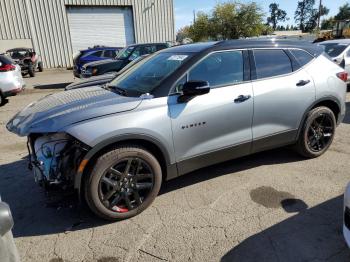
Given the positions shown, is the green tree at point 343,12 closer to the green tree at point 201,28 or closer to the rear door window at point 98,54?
the green tree at point 201,28

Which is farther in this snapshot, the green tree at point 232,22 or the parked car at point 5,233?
the green tree at point 232,22

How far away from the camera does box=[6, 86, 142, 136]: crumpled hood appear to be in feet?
10.3

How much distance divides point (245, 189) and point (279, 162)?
3.40 feet

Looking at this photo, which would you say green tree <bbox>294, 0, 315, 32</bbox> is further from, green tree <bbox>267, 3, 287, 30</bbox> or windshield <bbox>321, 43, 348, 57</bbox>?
windshield <bbox>321, 43, 348, 57</bbox>

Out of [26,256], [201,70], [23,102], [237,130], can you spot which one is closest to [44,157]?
[26,256]

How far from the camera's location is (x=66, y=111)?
330 cm

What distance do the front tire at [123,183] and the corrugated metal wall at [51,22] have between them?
2402 centimetres

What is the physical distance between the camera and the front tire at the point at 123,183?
3176 mm

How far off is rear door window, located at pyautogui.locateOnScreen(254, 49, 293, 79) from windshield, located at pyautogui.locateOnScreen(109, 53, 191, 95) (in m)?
0.95

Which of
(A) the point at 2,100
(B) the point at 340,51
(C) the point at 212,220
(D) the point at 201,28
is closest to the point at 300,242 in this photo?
(C) the point at 212,220

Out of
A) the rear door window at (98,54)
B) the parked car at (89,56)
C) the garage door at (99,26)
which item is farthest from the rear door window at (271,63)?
the garage door at (99,26)

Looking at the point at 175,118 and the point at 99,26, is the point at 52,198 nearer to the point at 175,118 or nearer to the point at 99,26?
the point at 175,118

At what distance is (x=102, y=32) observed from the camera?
26250 mm

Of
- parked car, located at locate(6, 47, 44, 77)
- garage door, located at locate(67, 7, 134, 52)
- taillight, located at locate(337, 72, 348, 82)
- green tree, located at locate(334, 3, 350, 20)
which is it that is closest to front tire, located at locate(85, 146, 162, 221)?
taillight, located at locate(337, 72, 348, 82)
